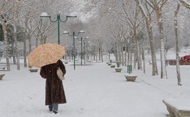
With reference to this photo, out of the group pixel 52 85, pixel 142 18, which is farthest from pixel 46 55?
pixel 142 18

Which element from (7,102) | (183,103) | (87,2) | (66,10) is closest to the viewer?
(183,103)

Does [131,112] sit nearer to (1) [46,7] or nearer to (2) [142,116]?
(2) [142,116]

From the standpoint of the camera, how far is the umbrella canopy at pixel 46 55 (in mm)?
5595

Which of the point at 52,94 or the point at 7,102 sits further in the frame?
the point at 7,102

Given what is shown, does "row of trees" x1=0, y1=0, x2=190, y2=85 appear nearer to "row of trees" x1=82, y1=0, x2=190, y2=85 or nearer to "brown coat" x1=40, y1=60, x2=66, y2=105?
"row of trees" x1=82, y1=0, x2=190, y2=85

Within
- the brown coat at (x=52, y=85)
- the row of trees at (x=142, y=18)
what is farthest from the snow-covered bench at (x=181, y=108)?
the row of trees at (x=142, y=18)

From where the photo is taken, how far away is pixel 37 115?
5781 mm

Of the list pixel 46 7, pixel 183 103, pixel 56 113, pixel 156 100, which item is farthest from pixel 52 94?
pixel 46 7

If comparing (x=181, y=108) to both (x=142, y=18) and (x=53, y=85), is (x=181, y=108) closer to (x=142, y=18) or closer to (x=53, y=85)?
(x=53, y=85)

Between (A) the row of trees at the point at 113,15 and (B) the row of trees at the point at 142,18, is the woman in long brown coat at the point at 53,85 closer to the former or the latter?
(B) the row of trees at the point at 142,18

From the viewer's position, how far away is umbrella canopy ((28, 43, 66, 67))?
5.59m

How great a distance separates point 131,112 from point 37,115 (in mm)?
2530

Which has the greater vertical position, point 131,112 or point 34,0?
point 34,0

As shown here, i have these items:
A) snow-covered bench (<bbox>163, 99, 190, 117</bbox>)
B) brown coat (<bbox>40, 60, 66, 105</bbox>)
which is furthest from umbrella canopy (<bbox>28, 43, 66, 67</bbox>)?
snow-covered bench (<bbox>163, 99, 190, 117</bbox>)
